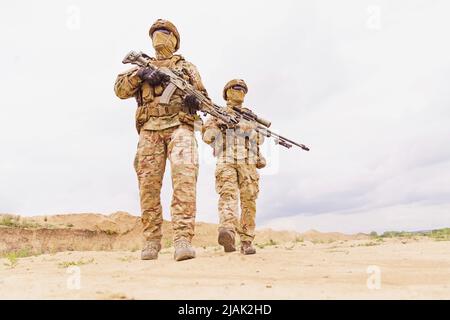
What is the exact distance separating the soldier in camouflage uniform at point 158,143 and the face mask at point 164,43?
0.01m

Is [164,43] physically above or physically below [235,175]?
above

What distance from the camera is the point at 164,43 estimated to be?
496 cm

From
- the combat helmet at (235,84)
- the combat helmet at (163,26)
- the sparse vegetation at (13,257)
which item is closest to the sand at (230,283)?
the sparse vegetation at (13,257)

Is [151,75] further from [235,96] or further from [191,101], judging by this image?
[235,96]

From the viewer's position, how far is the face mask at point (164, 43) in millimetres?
4949

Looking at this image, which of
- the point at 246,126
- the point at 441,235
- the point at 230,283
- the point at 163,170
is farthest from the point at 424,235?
the point at 230,283

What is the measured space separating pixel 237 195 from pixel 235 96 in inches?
64.4

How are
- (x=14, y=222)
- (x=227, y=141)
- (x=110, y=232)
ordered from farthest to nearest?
(x=110, y=232), (x=14, y=222), (x=227, y=141)

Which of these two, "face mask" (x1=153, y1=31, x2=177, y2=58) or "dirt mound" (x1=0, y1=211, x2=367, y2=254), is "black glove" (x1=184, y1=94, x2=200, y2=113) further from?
"dirt mound" (x1=0, y1=211, x2=367, y2=254)

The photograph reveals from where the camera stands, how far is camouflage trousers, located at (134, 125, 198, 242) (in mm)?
4367

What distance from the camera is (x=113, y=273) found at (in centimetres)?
334

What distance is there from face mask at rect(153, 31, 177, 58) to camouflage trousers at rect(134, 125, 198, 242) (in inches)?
38.6
